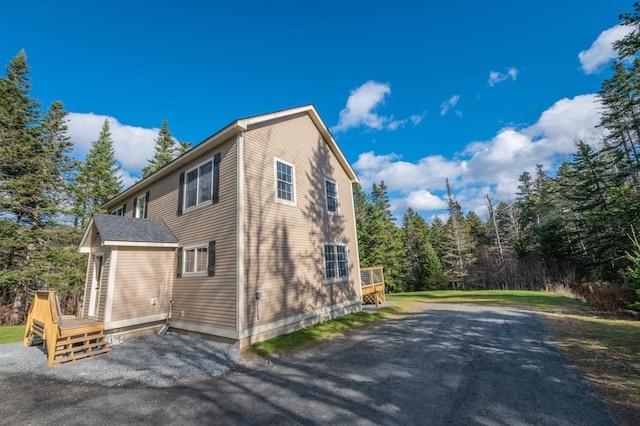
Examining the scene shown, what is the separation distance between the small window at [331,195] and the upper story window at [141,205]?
906 cm

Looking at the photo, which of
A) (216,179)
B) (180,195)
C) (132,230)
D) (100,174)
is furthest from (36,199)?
(216,179)

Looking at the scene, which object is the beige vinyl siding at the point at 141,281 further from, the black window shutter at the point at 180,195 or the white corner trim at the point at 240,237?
the white corner trim at the point at 240,237

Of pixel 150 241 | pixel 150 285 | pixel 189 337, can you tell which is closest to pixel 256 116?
pixel 150 241

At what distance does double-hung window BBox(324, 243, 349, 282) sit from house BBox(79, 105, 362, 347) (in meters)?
0.08

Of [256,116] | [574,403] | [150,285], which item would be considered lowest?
[574,403]

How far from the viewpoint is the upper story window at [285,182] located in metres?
10.5

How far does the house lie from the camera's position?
8.65 m

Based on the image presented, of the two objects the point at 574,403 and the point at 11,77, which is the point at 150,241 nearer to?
the point at 574,403

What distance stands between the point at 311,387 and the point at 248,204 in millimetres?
5696

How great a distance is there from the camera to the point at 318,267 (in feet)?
37.9

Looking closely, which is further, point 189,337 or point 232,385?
point 189,337

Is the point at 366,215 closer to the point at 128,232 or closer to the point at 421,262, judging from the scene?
the point at 421,262

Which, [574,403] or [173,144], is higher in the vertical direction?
[173,144]

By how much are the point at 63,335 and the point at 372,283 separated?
42.9 feet
